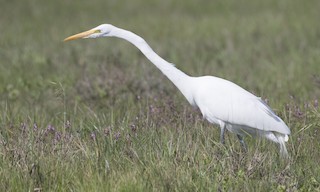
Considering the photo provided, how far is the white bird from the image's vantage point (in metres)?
5.34

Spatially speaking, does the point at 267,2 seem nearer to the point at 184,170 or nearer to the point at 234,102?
the point at 234,102

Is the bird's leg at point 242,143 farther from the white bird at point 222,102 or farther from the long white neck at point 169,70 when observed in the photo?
the long white neck at point 169,70

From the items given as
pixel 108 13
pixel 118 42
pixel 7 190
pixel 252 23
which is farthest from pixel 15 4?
pixel 7 190

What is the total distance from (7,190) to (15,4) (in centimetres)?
1220

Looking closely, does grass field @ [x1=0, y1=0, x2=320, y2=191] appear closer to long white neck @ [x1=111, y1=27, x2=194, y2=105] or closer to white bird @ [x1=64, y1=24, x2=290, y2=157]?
white bird @ [x1=64, y1=24, x2=290, y2=157]

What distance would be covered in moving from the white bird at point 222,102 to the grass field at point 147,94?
120mm

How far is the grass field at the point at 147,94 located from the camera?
4.55 metres

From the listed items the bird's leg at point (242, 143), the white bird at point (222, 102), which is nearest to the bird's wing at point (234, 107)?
the white bird at point (222, 102)

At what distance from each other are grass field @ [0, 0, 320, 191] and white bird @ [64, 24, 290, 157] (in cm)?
12

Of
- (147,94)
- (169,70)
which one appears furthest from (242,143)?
(147,94)

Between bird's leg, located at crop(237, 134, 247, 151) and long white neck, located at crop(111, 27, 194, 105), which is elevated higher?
long white neck, located at crop(111, 27, 194, 105)

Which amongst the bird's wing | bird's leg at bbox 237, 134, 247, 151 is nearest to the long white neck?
the bird's wing

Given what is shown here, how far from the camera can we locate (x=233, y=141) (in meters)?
5.49

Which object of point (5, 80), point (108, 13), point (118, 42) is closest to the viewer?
point (5, 80)
